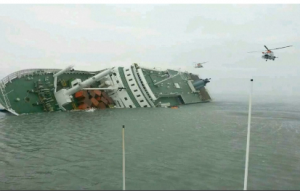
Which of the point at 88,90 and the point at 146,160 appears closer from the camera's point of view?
the point at 146,160

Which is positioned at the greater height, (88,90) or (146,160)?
(88,90)

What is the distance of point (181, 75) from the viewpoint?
77688mm

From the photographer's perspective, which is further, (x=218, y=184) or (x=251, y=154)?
(x=251, y=154)

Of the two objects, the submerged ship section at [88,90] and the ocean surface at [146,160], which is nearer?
the ocean surface at [146,160]

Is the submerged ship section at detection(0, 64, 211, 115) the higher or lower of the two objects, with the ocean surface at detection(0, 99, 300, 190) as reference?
higher

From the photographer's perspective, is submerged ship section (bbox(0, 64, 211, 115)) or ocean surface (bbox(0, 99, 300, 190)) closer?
ocean surface (bbox(0, 99, 300, 190))

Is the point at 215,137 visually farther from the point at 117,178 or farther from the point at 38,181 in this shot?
the point at 38,181

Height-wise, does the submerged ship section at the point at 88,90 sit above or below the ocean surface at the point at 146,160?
above

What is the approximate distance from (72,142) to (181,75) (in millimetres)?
59917

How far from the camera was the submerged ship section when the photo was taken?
41.9 m

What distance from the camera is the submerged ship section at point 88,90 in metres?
41.9

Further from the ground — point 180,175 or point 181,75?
point 181,75

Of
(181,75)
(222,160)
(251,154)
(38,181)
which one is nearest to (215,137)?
(251,154)

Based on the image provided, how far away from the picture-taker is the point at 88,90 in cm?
5066
